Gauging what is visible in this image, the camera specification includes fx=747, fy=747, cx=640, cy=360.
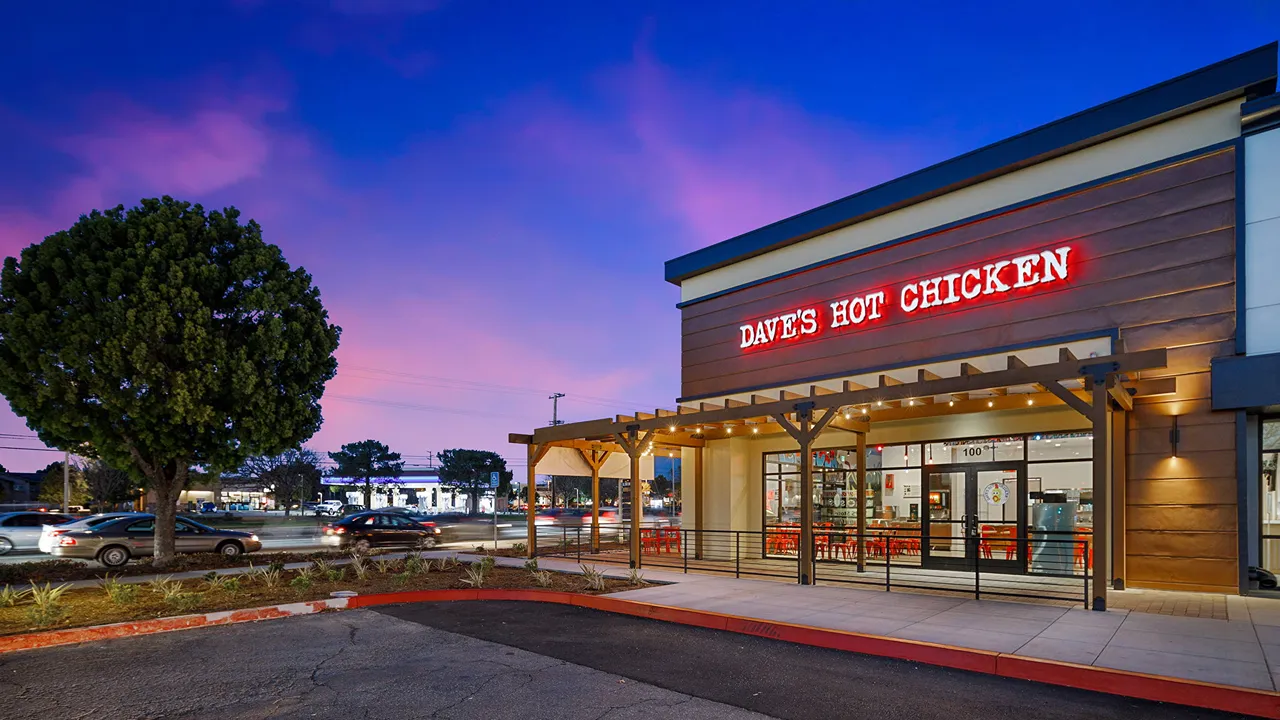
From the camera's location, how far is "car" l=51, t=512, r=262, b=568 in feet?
59.5

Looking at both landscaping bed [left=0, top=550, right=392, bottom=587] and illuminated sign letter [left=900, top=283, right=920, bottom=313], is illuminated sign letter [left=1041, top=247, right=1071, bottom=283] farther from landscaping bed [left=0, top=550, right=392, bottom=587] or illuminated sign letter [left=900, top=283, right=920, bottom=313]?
landscaping bed [left=0, top=550, right=392, bottom=587]

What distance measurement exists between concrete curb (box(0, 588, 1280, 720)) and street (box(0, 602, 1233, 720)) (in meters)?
0.18

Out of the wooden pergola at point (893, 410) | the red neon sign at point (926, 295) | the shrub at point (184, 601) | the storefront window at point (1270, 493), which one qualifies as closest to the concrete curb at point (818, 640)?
the shrub at point (184, 601)

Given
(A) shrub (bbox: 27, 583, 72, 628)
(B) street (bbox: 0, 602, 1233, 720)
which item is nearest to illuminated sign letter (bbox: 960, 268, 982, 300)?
(B) street (bbox: 0, 602, 1233, 720)

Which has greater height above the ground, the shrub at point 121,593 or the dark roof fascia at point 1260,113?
the dark roof fascia at point 1260,113

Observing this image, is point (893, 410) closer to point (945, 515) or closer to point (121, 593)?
point (945, 515)

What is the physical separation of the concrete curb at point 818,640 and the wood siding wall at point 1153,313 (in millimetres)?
6523

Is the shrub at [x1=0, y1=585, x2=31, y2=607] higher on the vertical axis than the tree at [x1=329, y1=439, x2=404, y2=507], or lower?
higher

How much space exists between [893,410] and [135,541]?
18911 mm

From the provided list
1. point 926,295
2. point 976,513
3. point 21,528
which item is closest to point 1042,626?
point 976,513

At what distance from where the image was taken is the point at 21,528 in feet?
75.8

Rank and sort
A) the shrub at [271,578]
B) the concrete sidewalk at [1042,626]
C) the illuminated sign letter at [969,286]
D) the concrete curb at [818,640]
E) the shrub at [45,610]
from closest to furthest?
the concrete curb at [818,640] → the concrete sidewalk at [1042,626] → the shrub at [45,610] → the shrub at [271,578] → the illuminated sign letter at [969,286]

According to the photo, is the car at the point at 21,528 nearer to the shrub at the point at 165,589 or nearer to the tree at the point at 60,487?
the shrub at the point at 165,589

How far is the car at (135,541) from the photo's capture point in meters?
18.1
